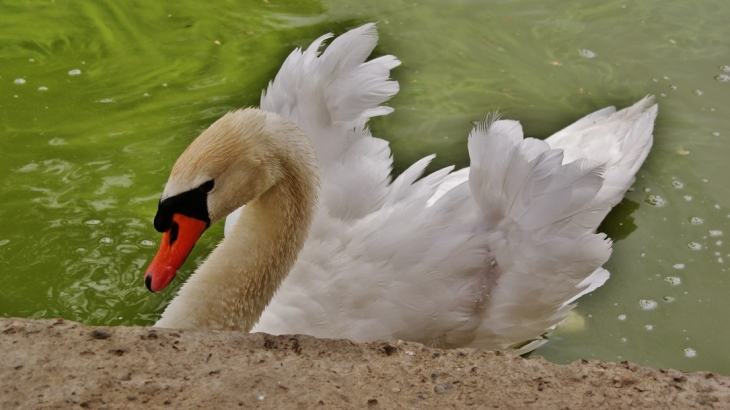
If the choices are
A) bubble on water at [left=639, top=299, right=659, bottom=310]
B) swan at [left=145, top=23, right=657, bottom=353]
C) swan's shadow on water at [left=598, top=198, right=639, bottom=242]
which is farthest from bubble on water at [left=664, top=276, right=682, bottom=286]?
swan at [left=145, top=23, right=657, bottom=353]

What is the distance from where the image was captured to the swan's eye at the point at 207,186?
308 centimetres

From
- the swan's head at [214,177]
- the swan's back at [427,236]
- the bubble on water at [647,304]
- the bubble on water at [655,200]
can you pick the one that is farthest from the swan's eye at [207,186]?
the bubble on water at [655,200]

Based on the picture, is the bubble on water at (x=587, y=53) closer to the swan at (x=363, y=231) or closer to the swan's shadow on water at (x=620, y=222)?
the swan's shadow on water at (x=620, y=222)

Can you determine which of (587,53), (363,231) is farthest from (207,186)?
(587,53)

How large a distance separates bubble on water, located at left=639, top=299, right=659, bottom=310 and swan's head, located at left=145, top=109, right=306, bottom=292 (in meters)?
1.95

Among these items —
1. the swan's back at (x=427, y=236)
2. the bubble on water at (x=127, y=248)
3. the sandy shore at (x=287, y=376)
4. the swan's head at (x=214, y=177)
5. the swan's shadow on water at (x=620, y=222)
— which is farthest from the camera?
the swan's shadow on water at (x=620, y=222)

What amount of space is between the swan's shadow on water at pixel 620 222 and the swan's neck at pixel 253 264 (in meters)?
1.88

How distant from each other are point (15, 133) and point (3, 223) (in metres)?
0.77

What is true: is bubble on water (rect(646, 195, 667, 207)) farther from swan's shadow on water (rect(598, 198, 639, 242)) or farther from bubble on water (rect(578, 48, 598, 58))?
bubble on water (rect(578, 48, 598, 58))

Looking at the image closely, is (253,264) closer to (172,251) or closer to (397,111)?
(172,251)

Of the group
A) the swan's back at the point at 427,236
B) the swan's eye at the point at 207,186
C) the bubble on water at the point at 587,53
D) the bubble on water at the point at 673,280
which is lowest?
the bubble on water at the point at 673,280

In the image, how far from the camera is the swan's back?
3398 mm

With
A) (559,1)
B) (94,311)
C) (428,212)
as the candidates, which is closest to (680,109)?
(559,1)

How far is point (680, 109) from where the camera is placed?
530cm
